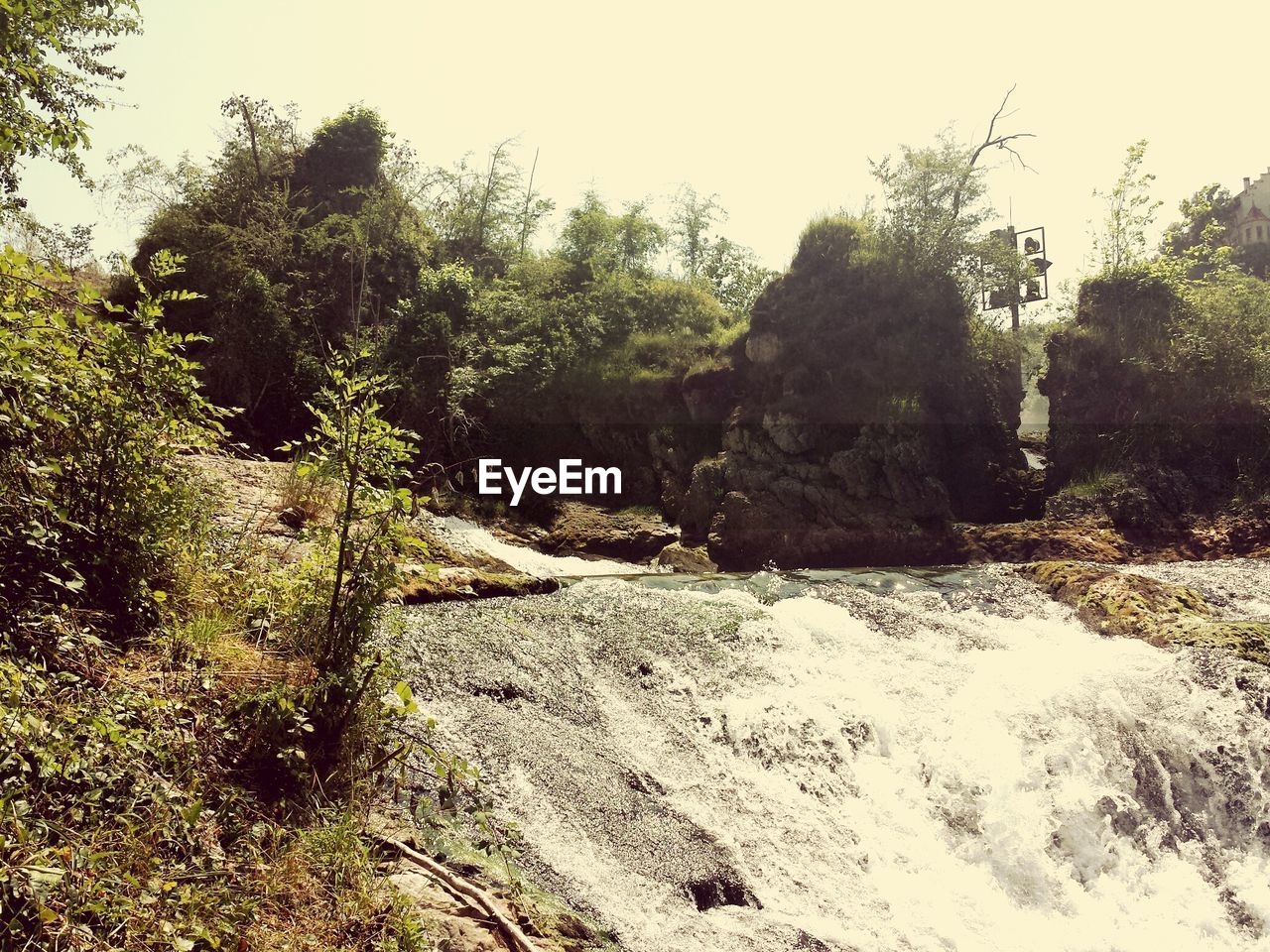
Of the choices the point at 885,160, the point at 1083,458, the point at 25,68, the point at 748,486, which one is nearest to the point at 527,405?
the point at 748,486

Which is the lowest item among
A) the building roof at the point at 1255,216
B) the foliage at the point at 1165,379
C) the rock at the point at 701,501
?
the rock at the point at 701,501

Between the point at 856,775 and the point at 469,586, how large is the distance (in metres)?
3.73

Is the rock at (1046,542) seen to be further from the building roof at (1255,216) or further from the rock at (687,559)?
the building roof at (1255,216)

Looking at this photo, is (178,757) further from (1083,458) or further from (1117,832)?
(1083,458)

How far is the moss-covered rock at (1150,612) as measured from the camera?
22.4 ft

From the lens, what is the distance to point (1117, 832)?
205 inches

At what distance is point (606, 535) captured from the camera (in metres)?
15.1

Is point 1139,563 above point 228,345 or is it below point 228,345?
below

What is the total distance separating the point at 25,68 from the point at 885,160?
59.0 feet

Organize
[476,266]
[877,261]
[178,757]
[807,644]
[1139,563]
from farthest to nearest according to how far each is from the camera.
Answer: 1. [476,266]
2. [877,261]
3. [1139,563]
4. [807,644]
5. [178,757]

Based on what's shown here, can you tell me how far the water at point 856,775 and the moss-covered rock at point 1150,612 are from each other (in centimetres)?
31

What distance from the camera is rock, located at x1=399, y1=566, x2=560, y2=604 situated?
6541mm

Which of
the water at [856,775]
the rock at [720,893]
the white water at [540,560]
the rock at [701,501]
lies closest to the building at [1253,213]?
the rock at [701,501]

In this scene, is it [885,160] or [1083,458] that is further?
[885,160]
